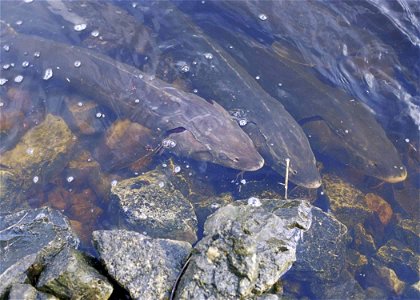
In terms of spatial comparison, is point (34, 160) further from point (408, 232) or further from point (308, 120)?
point (408, 232)

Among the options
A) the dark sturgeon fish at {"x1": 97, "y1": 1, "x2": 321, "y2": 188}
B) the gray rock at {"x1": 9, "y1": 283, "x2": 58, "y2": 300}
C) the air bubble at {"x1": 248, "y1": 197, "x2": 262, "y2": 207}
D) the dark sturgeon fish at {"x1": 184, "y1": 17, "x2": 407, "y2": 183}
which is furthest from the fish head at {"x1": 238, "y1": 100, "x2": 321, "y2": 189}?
the gray rock at {"x1": 9, "y1": 283, "x2": 58, "y2": 300}

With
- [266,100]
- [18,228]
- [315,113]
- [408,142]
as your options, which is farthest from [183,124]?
[408,142]

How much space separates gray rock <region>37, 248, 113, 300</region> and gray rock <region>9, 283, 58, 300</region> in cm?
9

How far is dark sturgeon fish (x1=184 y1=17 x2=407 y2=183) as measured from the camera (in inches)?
188

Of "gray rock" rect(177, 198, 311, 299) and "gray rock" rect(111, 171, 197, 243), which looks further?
"gray rock" rect(111, 171, 197, 243)

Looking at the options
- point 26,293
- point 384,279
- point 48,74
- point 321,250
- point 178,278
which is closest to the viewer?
point 26,293

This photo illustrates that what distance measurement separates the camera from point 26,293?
2.77 meters

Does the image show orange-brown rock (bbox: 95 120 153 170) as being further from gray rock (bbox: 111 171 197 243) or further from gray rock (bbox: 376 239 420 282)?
gray rock (bbox: 376 239 420 282)

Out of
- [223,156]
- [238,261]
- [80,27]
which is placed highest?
[238,261]

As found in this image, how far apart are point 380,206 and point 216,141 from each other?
1890 millimetres

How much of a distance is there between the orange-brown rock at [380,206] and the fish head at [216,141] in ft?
4.07

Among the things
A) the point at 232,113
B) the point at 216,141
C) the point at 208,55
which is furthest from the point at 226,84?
the point at 216,141

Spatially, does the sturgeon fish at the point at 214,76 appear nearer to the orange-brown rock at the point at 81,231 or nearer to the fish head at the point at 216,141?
the fish head at the point at 216,141

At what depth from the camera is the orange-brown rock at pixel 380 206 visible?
4.82 metres
